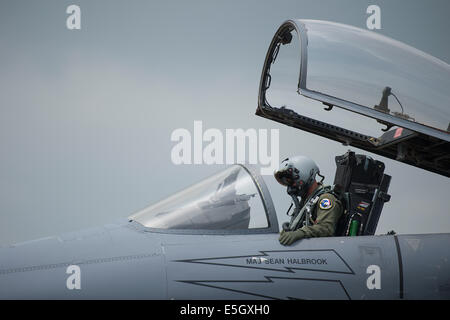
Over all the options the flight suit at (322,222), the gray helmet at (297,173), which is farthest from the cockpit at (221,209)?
the gray helmet at (297,173)

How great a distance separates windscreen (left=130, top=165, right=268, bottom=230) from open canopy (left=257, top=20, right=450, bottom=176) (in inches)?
44.6

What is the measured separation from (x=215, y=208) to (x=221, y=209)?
6 centimetres

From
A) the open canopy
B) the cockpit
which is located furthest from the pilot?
the open canopy

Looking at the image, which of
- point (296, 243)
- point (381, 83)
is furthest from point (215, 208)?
point (381, 83)

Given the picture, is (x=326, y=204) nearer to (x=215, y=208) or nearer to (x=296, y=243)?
(x=296, y=243)

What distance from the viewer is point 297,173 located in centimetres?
565

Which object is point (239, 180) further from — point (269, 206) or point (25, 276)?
point (25, 276)

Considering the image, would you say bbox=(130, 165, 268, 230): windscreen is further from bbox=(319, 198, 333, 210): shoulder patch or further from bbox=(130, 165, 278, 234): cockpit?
bbox=(319, 198, 333, 210): shoulder patch

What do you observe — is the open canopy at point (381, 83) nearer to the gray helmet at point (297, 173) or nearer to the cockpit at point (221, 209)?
the gray helmet at point (297, 173)

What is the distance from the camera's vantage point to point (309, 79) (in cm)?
523

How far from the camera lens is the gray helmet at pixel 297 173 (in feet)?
18.4

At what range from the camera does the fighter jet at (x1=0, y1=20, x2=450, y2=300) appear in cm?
422
